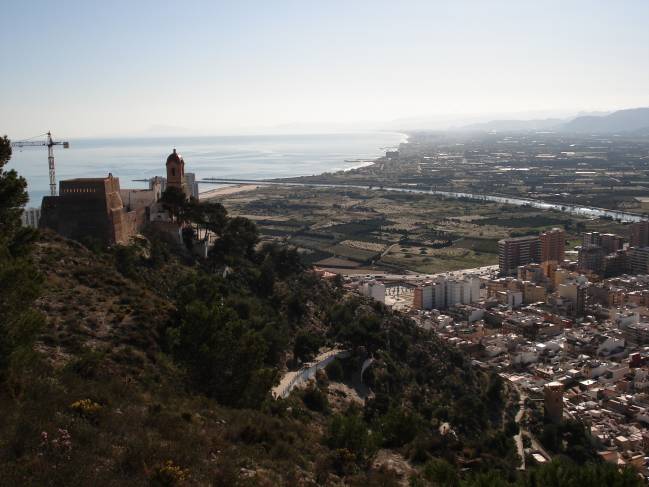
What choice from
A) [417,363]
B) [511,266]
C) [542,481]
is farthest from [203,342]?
[511,266]

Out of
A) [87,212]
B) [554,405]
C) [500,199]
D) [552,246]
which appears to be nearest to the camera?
[87,212]

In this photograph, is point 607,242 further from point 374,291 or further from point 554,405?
point 554,405

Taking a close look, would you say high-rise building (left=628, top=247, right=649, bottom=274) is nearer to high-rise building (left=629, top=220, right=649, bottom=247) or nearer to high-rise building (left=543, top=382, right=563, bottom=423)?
high-rise building (left=629, top=220, right=649, bottom=247)

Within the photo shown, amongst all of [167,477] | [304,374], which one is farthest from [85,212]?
[167,477]

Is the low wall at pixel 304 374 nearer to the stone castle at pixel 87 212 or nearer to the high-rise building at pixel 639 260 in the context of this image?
the stone castle at pixel 87 212

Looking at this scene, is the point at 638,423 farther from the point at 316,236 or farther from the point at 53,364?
the point at 316,236

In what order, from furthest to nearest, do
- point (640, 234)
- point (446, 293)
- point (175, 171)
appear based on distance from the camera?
point (640, 234)
point (446, 293)
point (175, 171)

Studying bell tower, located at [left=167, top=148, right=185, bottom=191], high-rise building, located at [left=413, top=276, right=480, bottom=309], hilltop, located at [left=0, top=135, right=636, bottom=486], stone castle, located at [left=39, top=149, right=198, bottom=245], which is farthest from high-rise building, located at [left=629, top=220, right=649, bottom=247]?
stone castle, located at [left=39, top=149, right=198, bottom=245]
